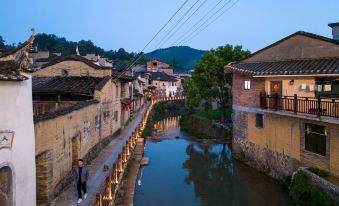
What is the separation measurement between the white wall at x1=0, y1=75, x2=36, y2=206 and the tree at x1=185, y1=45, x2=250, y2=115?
2825cm

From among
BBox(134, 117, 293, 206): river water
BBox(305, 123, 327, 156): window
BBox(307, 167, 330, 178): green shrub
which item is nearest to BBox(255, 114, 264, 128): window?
BBox(134, 117, 293, 206): river water

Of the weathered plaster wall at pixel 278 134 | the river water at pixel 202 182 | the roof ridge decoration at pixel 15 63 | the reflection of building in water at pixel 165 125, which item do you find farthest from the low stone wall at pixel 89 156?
the reflection of building in water at pixel 165 125

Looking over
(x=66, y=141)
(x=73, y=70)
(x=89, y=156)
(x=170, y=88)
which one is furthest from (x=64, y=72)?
(x=170, y=88)

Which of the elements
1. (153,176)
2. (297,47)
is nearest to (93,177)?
(153,176)

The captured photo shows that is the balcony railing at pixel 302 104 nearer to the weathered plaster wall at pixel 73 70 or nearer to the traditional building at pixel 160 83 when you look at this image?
the weathered plaster wall at pixel 73 70

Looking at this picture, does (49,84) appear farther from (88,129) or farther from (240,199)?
(240,199)

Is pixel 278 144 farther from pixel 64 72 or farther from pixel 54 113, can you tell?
pixel 64 72

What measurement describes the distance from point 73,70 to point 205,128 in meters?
18.2

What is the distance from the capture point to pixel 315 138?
1714cm

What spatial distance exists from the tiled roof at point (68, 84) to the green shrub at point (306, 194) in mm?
13697

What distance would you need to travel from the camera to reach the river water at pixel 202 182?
17.9 meters

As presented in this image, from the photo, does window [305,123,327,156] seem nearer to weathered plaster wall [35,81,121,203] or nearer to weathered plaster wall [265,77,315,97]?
weathered plaster wall [265,77,315,97]

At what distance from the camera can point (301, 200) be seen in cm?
1567

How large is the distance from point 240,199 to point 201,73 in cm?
2078
